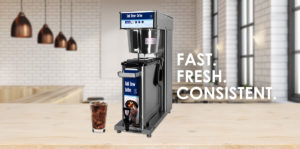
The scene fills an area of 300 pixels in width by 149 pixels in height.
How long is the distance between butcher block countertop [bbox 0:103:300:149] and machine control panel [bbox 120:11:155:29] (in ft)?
1.37

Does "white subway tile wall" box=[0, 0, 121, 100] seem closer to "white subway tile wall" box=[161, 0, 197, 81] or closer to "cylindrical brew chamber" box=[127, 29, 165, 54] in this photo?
"white subway tile wall" box=[161, 0, 197, 81]

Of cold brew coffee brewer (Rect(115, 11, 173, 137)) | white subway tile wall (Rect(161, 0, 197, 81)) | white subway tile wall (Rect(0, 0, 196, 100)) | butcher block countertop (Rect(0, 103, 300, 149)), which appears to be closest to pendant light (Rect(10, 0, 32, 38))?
butcher block countertop (Rect(0, 103, 300, 149))

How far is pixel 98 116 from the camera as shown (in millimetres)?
1182

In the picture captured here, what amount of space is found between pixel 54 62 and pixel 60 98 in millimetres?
4131

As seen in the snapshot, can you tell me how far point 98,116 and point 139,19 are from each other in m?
0.41

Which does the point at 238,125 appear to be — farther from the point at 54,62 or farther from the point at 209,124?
the point at 54,62

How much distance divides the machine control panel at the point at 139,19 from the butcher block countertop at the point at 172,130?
0.42 m

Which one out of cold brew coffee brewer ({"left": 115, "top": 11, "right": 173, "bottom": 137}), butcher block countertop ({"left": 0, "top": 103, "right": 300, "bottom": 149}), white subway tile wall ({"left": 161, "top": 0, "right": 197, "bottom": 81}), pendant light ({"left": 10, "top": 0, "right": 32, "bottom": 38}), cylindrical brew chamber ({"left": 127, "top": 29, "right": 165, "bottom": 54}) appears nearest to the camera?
butcher block countertop ({"left": 0, "top": 103, "right": 300, "bottom": 149})

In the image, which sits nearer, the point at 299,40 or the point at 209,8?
the point at 299,40

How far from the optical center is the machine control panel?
117cm

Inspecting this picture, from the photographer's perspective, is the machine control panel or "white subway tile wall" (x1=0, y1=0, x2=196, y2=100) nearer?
the machine control panel

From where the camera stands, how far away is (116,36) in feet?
26.0

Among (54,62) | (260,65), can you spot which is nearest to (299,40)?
(260,65)

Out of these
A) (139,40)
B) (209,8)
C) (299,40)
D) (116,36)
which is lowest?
(139,40)
